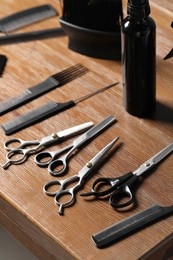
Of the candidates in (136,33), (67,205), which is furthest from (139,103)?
(67,205)

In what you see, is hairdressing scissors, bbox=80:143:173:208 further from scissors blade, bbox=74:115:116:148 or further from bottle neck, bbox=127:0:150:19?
bottle neck, bbox=127:0:150:19

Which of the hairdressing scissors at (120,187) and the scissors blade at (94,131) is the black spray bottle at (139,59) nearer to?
the scissors blade at (94,131)

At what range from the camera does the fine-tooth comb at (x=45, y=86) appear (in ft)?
4.84

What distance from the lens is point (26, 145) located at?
137 centimetres

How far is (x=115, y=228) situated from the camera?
1.17 metres

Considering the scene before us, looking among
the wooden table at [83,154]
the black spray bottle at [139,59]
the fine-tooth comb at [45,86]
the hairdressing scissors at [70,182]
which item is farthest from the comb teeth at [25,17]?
the hairdressing scissors at [70,182]

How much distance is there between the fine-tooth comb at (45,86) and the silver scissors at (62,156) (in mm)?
183

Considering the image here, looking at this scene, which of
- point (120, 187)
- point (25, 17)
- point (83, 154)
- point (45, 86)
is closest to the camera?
point (120, 187)

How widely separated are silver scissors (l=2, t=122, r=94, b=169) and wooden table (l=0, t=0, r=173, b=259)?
0.05 ft

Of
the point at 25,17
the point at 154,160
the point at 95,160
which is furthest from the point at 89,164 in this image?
the point at 25,17

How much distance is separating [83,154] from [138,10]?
298 millimetres

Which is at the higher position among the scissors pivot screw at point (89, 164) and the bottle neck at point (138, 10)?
the bottle neck at point (138, 10)

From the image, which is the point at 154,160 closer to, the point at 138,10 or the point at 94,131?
the point at 94,131

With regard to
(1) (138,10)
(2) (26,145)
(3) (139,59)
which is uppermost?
(1) (138,10)
